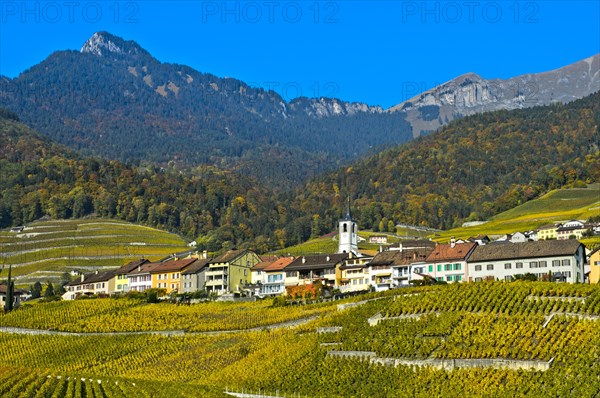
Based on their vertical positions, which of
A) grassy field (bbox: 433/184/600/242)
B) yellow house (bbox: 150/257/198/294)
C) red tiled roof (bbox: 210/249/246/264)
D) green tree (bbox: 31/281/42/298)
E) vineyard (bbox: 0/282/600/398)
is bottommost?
vineyard (bbox: 0/282/600/398)

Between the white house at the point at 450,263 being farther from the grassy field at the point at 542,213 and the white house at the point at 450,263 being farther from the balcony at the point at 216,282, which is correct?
the grassy field at the point at 542,213

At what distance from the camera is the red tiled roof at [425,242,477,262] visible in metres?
90.1

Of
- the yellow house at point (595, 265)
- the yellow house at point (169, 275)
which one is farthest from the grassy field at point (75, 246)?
the yellow house at point (595, 265)

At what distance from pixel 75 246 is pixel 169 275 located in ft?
142

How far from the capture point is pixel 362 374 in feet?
199

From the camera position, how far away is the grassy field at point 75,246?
14488 centimetres

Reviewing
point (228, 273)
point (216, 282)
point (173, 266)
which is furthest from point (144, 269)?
point (228, 273)

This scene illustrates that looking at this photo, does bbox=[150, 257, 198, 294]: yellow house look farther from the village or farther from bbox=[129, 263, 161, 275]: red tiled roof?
bbox=[129, 263, 161, 275]: red tiled roof

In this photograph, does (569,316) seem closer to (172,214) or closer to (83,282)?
(83,282)

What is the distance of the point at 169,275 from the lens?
117m

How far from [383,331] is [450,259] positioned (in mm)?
26311

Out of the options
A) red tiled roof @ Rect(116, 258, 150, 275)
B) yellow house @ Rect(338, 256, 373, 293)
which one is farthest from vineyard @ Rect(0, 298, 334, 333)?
red tiled roof @ Rect(116, 258, 150, 275)

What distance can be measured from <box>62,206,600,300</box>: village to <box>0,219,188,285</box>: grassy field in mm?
14554

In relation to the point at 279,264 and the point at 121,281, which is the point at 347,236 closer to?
the point at 279,264
